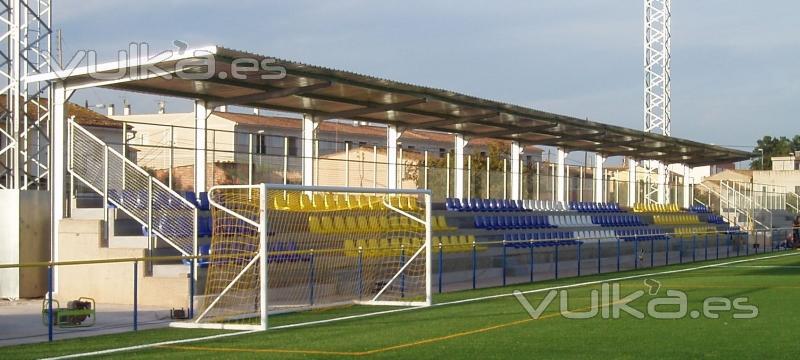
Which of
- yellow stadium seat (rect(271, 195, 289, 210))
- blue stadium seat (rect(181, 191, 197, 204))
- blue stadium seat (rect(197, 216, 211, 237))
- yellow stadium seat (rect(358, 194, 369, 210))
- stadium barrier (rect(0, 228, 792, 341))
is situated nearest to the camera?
stadium barrier (rect(0, 228, 792, 341))

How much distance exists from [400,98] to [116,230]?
308 inches

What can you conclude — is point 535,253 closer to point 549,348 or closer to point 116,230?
point 116,230

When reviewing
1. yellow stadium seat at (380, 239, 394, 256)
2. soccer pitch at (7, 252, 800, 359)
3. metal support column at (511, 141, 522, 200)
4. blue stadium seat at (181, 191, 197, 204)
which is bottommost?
soccer pitch at (7, 252, 800, 359)

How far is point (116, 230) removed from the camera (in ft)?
62.9

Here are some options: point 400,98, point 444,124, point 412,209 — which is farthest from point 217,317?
point 444,124

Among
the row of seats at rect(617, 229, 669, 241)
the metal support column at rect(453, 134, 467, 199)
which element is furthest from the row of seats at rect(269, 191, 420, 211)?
the row of seats at rect(617, 229, 669, 241)

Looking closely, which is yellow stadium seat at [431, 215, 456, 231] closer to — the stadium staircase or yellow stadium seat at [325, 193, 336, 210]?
yellow stadium seat at [325, 193, 336, 210]

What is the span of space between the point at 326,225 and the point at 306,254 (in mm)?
2287

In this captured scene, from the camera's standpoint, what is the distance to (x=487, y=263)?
91.0 feet

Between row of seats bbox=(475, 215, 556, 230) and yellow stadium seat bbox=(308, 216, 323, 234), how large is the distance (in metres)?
9.51

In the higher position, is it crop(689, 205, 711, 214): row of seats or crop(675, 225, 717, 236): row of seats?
crop(689, 205, 711, 214): row of seats

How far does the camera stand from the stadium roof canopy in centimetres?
1836

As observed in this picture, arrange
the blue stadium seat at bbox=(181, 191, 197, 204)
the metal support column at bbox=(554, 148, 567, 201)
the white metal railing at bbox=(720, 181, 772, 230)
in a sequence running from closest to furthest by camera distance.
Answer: the blue stadium seat at bbox=(181, 191, 197, 204) → the metal support column at bbox=(554, 148, 567, 201) → the white metal railing at bbox=(720, 181, 772, 230)

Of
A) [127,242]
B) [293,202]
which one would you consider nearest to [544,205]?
[293,202]
